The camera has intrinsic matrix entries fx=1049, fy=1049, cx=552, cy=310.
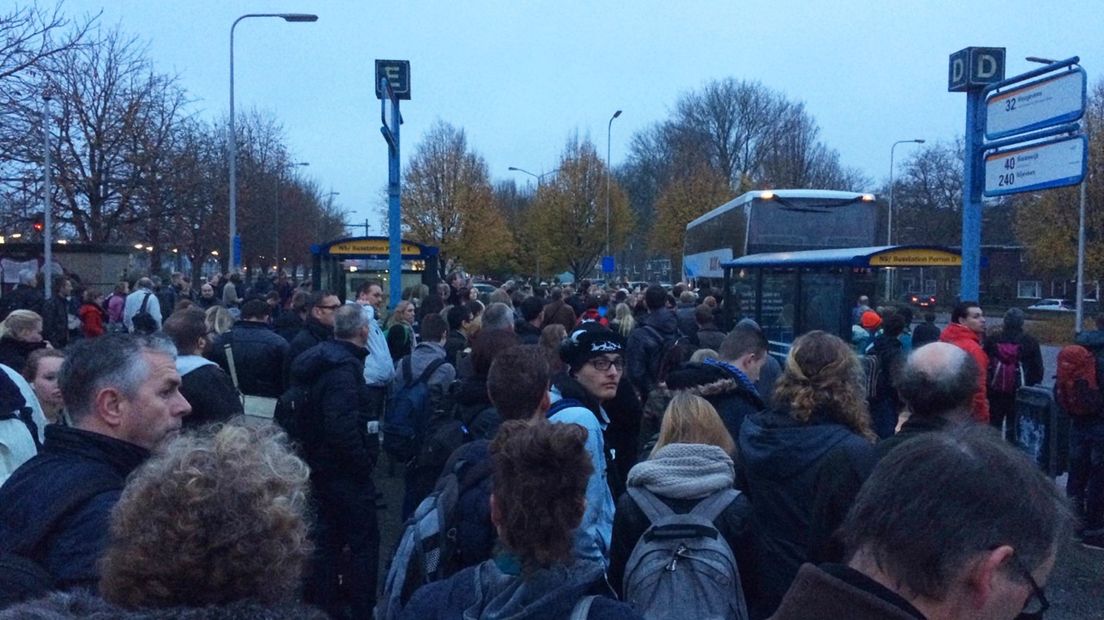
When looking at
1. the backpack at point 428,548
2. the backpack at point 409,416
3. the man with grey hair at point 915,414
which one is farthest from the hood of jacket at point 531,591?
the backpack at point 409,416

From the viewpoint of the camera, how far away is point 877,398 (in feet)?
30.9

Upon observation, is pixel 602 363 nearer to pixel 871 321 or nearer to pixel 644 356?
pixel 644 356

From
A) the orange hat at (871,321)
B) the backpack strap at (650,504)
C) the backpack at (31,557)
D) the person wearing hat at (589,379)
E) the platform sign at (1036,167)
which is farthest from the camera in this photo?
the orange hat at (871,321)

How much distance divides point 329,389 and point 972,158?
21.7ft

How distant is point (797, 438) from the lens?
4113 millimetres

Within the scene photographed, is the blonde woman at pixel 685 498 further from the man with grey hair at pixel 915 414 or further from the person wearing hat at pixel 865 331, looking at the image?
the person wearing hat at pixel 865 331

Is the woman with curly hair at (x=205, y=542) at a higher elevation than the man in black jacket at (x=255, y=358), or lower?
higher

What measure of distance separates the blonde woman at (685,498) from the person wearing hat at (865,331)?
23.9 ft

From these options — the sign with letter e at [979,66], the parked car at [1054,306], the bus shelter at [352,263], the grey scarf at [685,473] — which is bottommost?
the parked car at [1054,306]

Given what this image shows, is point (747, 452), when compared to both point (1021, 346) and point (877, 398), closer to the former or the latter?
point (877, 398)

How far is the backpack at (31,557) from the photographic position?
2.33m

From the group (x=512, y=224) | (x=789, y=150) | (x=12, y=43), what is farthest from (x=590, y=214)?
(x=12, y=43)

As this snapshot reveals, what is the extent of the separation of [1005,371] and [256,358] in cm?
706

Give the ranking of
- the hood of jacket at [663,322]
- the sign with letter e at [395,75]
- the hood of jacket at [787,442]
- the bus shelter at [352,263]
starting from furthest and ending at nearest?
1. the bus shelter at [352,263]
2. the sign with letter e at [395,75]
3. the hood of jacket at [663,322]
4. the hood of jacket at [787,442]
